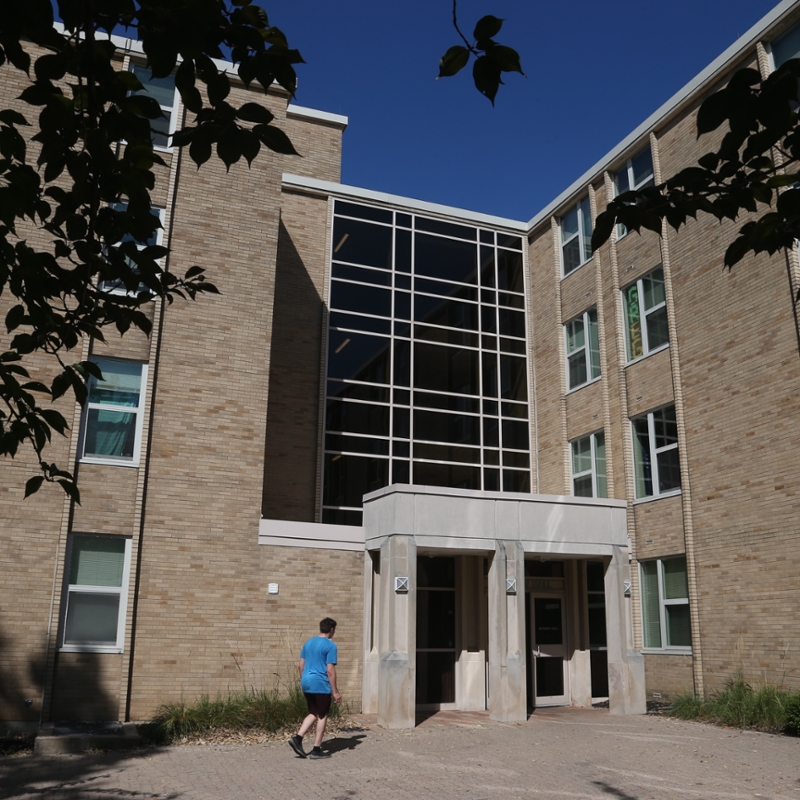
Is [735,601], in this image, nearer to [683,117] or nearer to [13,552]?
[683,117]

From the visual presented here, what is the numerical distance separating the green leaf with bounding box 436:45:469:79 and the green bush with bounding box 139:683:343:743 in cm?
1106

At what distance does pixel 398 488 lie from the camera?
15.4 meters

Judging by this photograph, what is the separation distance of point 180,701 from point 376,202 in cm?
1377

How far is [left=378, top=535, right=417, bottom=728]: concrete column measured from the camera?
555 inches

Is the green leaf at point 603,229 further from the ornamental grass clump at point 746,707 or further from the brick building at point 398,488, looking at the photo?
the ornamental grass clump at point 746,707

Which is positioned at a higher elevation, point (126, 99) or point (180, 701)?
point (126, 99)

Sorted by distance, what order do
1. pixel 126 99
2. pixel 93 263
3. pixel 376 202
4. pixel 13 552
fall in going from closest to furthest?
pixel 126 99
pixel 93 263
pixel 13 552
pixel 376 202

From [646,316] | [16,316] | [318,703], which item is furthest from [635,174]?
[16,316]

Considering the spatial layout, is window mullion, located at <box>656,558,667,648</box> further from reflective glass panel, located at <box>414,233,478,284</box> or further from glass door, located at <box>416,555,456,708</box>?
reflective glass panel, located at <box>414,233,478,284</box>

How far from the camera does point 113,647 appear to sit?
45.8 ft

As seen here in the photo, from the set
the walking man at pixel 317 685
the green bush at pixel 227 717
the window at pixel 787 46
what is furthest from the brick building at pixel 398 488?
the walking man at pixel 317 685

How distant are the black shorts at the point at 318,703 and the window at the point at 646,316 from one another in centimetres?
1158

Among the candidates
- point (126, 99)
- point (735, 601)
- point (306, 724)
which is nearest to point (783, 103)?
point (126, 99)

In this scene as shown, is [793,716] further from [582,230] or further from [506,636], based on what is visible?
[582,230]
